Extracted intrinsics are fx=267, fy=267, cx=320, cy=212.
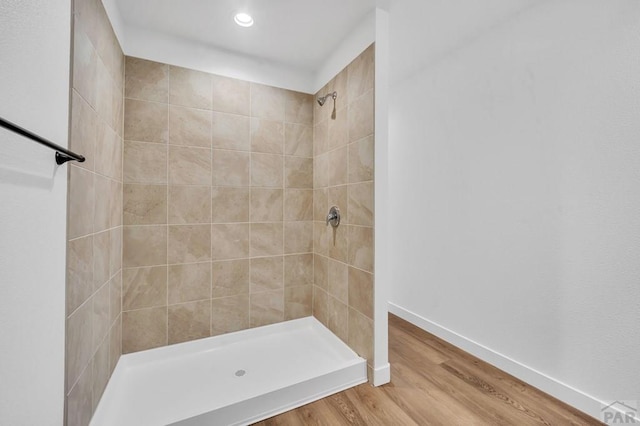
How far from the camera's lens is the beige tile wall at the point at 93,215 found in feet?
3.66

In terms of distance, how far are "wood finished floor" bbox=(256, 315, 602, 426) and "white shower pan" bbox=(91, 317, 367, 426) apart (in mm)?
97

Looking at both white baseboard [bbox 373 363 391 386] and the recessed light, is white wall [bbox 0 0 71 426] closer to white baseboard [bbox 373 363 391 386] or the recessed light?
the recessed light

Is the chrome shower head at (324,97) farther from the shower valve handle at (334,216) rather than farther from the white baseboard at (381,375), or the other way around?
the white baseboard at (381,375)

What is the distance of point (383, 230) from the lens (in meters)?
1.81

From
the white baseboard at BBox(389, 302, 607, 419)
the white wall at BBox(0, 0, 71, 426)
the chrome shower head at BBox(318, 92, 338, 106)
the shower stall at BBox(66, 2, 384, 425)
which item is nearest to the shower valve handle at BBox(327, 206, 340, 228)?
the shower stall at BBox(66, 2, 384, 425)

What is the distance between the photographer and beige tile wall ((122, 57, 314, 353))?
6.50ft

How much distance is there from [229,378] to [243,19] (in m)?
2.47

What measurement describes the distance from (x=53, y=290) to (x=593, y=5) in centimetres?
291

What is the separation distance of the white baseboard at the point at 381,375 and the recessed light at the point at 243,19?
8.32 feet

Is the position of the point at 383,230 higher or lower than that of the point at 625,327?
higher

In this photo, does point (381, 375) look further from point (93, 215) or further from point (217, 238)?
point (93, 215)

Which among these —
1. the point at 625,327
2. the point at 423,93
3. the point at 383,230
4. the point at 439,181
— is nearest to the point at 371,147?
the point at 383,230

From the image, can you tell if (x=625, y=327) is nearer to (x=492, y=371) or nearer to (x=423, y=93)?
(x=492, y=371)

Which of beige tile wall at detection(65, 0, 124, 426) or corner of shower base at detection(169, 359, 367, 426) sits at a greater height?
beige tile wall at detection(65, 0, 124, 426)
